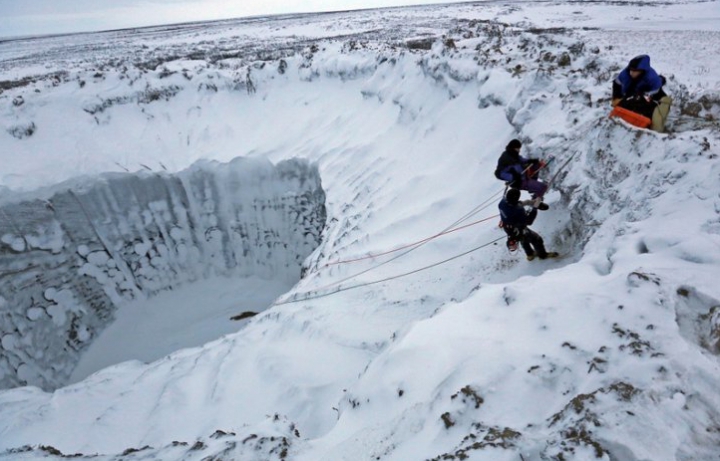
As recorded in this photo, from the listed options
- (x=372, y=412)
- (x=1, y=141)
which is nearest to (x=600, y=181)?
(x=372, y=412)

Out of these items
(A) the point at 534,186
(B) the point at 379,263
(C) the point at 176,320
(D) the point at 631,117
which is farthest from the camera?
(C) the point at 176,320

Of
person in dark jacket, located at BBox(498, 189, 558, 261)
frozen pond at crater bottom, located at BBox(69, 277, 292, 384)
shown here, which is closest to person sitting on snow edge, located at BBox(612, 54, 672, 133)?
person in dark jacket, located at BBox(498, 189, 558, 261)

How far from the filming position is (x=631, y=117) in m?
6.17

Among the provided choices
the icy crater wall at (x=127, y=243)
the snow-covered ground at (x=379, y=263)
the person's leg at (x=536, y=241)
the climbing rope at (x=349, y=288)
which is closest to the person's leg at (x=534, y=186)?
the snow-covered ground at (x=379, y=263)

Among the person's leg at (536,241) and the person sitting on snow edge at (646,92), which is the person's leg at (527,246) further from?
the person sitting on snow edge at (646,92)

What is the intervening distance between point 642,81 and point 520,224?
2.74m

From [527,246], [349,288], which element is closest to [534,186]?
[527,246]

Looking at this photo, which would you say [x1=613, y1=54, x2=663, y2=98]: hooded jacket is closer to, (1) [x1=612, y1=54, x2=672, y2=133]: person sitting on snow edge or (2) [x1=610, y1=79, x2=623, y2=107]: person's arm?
(1) [x1=612, y1=54, x2=672, y2=133]: person sitting on snow edge

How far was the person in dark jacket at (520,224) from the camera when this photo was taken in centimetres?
584

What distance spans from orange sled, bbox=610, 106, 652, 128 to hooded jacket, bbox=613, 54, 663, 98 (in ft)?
0.90

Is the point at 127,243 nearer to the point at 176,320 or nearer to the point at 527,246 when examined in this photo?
the point at 176,320

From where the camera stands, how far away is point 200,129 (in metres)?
16.2

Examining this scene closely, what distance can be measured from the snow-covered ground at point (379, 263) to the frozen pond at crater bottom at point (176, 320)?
90mm

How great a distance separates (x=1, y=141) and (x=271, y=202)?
344 inches
